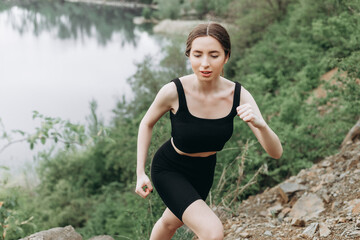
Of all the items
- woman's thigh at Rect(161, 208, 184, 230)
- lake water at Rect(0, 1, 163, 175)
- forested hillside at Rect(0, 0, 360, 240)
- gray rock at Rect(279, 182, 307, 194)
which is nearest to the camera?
woman's thigh at Rect(161, 208, 184, 230)

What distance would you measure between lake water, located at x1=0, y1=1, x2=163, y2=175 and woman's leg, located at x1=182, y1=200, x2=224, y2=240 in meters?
10.9

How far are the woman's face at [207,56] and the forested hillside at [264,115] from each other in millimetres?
3790

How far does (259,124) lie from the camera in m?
2.27

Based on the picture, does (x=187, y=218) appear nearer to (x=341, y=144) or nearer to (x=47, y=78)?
(x=341, y=144)

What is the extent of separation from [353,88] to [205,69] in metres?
4.12

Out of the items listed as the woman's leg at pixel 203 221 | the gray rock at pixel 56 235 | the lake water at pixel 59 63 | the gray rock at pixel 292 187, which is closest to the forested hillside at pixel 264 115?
the gray rock at pixel 292 187

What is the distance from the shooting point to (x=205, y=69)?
2443 millimetres

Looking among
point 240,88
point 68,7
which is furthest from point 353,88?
point 68,7

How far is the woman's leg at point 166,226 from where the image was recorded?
276 cm

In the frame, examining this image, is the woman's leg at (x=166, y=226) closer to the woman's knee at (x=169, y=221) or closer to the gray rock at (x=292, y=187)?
the woman's knee at (x=169, y=221)

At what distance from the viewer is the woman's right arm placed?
8.32 feet

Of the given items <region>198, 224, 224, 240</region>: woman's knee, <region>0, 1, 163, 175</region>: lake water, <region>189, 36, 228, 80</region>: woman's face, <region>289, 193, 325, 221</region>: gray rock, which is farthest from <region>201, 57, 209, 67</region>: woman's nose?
<region>0, 1, 163, 175</region>: lake water

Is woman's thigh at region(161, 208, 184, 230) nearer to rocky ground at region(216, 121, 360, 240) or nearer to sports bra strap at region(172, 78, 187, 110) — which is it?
sports bra strap at region(172, 78, 187, 110)

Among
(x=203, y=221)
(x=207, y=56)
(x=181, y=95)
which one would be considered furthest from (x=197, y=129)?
(x=203, y=221)
